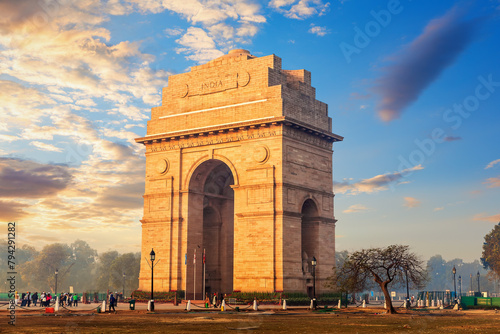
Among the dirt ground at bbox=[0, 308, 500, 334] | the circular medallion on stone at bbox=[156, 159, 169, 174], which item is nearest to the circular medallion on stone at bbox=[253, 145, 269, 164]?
the circular medallion on stone at bbox=[156, 159, 169, 174]

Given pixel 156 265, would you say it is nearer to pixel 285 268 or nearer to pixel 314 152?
pixel 285 268

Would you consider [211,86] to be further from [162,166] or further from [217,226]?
[217,226]

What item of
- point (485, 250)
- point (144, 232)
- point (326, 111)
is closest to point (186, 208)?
point (144, 232)

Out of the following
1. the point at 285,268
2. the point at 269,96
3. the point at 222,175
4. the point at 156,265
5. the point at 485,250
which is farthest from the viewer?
the point at 485,250

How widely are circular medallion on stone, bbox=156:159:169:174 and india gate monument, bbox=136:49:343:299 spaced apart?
0.41 ft

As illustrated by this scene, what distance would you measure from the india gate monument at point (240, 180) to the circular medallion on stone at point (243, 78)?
0.09m

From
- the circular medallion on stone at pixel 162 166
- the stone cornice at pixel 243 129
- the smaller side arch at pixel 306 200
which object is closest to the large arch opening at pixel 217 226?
the circular medallion on stone at pixel 162 166

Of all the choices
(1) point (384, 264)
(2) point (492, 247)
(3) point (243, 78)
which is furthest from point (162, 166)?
(2) point (492, 247)

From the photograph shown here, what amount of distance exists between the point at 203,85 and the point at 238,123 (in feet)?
21.1

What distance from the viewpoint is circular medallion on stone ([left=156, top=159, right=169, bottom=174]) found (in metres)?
54.2

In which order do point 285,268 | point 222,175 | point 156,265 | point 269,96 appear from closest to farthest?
point 285,268
point 269,96
point 156,265
point 222,175

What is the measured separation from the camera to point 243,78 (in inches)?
2039

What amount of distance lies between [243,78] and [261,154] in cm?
725

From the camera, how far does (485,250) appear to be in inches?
4168
